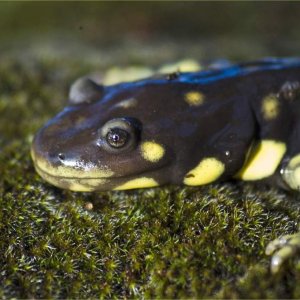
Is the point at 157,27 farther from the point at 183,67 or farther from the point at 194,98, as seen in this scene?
the point at 194,98

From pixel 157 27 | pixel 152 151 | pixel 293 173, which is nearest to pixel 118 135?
pixel 152 151

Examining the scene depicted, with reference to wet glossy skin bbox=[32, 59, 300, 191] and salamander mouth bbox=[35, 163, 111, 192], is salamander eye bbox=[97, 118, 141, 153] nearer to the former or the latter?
wet glossy skin bbox=[32, 59, 300, 191]

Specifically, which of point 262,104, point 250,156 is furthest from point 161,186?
point 262,104

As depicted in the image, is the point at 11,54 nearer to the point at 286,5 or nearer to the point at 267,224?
the point at 267,224

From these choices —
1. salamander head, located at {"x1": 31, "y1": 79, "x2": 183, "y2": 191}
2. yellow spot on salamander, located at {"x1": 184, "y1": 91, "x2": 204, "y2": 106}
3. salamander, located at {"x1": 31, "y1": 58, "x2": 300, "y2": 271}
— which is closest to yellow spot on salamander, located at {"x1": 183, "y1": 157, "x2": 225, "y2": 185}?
salamander, located at {"x1": 31, "y1": 58, "x2": 300, "y2": 271}

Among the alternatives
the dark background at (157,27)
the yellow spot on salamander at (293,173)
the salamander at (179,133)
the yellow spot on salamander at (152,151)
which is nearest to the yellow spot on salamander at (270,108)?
the salamander at (179,133)

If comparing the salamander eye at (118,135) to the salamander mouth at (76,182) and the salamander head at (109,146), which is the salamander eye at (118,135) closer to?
the salamander head at (109,146)

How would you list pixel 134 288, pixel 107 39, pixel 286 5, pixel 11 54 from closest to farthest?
pixel 134 288, pixel 11 54, pixel 107 39, pixel 286 5
